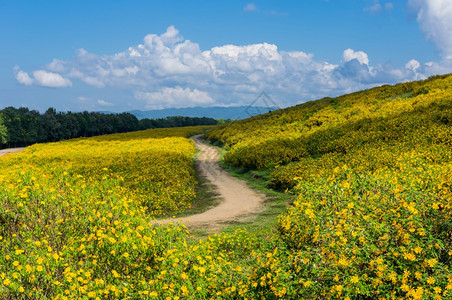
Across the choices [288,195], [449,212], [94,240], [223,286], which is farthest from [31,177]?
[288,195]

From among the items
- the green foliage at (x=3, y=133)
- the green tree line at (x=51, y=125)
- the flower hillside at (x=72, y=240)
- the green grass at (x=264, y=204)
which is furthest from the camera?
the green tree line at (x=51, y=125)

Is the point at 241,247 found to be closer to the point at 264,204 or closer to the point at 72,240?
the point at 72,240

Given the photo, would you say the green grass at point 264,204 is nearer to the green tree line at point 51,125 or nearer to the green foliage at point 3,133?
the green foliage at point 3,133

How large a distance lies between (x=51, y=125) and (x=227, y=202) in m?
91.5

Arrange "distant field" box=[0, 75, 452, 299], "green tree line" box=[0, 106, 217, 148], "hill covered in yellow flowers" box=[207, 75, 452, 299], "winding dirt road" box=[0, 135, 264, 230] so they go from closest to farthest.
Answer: "hill covered in yellow flowers" box=[207, 75, 452, 299] → "distant field" box=[0, 75, 452, 299] → "winding dirt road" box=[0, 135, 264, 230] → "green tree line" box=[0, 106, 217, 148]

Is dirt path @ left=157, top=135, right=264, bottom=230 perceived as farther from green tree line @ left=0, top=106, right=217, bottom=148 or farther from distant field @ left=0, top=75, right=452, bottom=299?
green tree line @ left=0, top=106, right=217, bottom=148

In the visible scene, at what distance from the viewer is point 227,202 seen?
19.9 metres

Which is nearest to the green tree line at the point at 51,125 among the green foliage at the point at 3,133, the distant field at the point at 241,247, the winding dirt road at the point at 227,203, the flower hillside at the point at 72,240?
the green foliage at the point at 3,133

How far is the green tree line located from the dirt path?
72553mm

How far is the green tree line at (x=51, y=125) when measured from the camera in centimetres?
8362

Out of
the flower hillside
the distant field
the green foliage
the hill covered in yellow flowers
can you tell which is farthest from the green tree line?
the hill covered in yellow flowers

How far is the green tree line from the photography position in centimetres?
8362

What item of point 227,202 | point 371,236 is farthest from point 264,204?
point 371,236

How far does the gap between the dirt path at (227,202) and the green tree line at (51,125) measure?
238 ft
